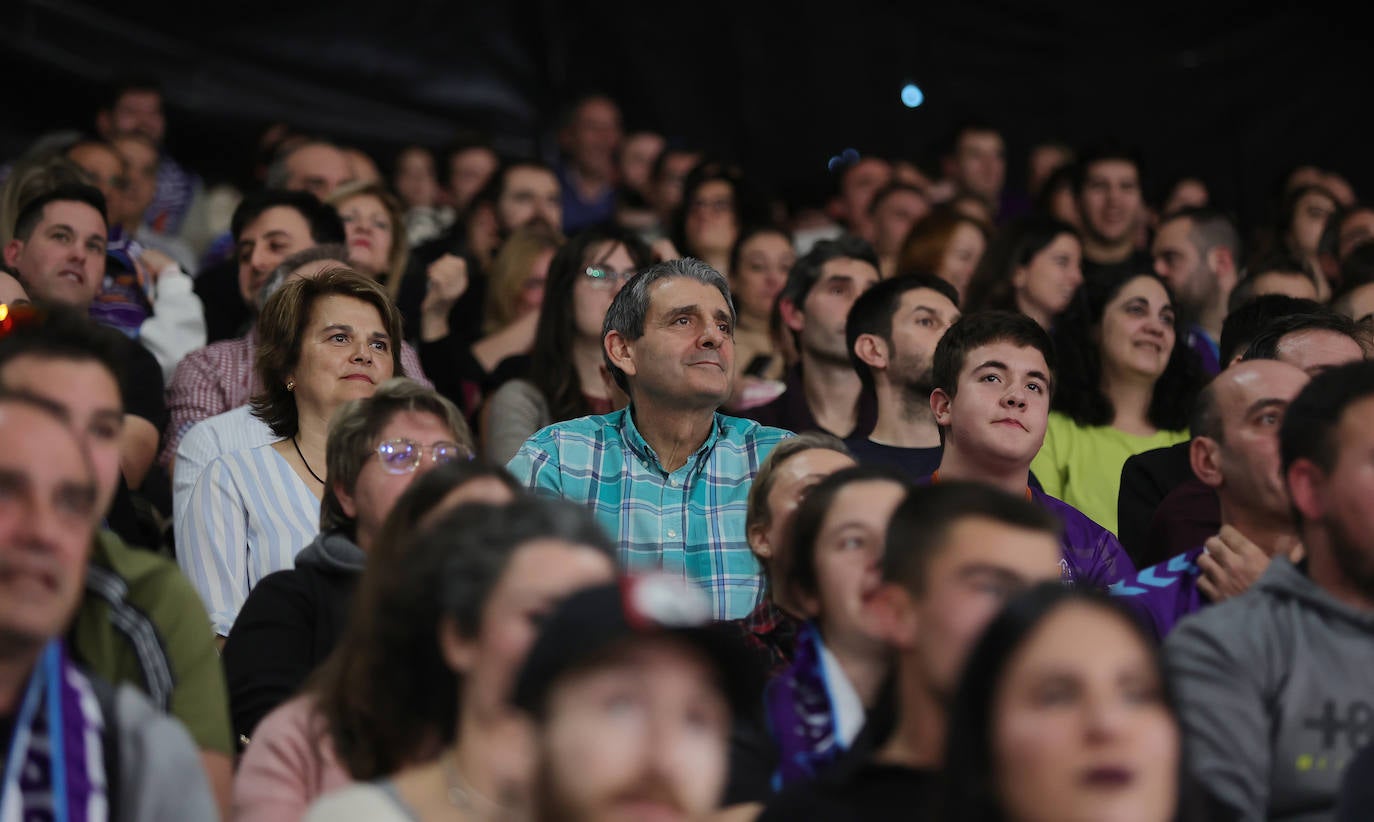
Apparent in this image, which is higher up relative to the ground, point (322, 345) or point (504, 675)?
point (322, 345)

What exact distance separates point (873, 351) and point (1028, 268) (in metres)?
1.02

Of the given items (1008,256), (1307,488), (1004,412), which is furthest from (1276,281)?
(1307,488)

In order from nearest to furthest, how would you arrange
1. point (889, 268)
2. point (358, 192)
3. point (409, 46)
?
point (358, 192), point (889, 268), point (409, 46)

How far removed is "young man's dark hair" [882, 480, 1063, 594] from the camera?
2307 millimetres

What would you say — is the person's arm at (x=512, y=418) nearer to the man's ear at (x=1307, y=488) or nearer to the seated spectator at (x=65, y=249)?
the seated spectator at (x=65, y=249)

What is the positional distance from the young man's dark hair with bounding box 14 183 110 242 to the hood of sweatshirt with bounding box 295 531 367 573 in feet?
6.85

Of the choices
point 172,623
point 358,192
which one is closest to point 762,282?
point 358,192

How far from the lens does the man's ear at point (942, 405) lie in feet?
12.8

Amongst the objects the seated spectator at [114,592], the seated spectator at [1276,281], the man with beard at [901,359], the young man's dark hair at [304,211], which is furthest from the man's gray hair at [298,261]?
the seated spectator at [1276,281]

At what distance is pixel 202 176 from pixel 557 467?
3950mm

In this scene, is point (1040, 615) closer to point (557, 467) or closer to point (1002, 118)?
point (557, 467)

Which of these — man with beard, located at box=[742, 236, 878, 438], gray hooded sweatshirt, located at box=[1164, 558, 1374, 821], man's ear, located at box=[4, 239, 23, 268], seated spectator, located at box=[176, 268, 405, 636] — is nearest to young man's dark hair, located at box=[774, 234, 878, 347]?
man with beard, located at box=[742, 236, 878, 438]

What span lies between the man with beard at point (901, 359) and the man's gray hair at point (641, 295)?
2.05ft

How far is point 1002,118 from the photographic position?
27.2ft
